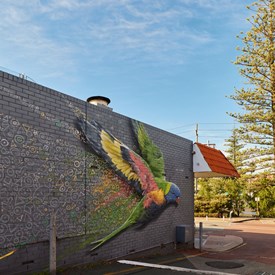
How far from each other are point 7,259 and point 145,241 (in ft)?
17.9

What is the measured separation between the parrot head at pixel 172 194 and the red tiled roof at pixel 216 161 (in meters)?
1.99

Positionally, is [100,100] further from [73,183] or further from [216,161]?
[216,161]

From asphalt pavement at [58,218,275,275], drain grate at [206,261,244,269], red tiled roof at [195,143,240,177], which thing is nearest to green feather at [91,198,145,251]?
asphalt pavement at [58,218,275,275]

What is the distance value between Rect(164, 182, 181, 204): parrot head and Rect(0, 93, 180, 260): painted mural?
0.89 metres

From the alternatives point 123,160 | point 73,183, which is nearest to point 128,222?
point 123,160

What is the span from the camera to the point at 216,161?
15539 millimetres

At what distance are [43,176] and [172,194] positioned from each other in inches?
265

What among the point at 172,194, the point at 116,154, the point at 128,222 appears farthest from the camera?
the point at 172,194

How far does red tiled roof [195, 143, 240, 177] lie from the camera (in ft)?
48.9

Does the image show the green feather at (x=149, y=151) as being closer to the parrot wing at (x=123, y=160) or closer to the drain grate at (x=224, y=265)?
the parrot wing at (x=123, y=160)

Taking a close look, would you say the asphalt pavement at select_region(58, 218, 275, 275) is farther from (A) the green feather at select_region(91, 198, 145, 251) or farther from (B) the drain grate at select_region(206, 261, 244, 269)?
(A) the green feather at select_region(91, 198, 145, 251)

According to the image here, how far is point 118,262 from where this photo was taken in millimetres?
9461

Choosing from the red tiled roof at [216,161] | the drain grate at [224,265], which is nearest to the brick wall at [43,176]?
the drain grate at [224,265]

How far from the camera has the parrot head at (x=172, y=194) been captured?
1282 centimetres
